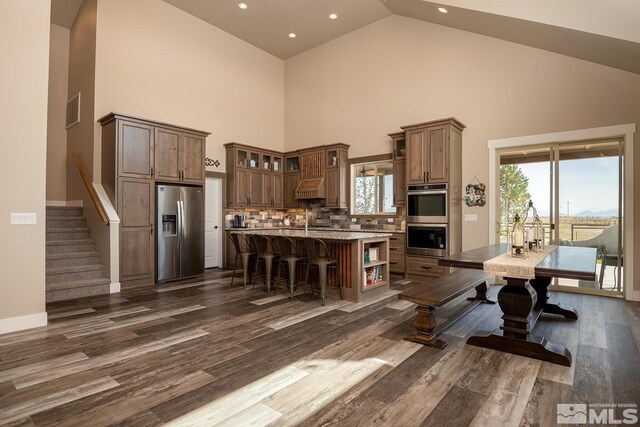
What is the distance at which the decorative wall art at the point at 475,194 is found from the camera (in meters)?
5.90

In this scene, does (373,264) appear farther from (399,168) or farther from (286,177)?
(286,177)

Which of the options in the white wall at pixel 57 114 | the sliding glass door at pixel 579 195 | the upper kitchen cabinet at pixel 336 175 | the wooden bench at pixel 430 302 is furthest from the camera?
the upper kitchen cabinet at pixel 336 175

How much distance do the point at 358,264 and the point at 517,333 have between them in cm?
209

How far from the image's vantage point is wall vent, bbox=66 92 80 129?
6.53 m

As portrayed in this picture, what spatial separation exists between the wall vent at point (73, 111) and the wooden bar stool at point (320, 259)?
5.47 m

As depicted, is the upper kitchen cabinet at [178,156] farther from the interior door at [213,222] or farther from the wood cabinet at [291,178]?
the wood cabinet at [291,178]

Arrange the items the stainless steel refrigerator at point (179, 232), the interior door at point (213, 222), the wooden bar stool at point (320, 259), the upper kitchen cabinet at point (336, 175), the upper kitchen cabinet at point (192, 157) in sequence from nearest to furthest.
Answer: the wooden bar stool at point (320, 259) < the stainless steel refrigerator at point (179, 232) < the upper kitchen cabinet at point (192, 157) < the interior door at point (213, 222) < the upper kitchen cabinet at point (336, 175)

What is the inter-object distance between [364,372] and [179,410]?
134cm

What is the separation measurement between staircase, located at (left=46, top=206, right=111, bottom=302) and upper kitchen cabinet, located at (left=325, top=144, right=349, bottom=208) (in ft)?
15.3

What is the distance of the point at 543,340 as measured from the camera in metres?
2.92

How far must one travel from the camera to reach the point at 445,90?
6.34m

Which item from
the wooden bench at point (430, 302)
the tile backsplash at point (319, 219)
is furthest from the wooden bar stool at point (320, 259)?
the tile backsplash at point (319, 219)

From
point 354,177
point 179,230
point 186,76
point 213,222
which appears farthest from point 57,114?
point 354,177

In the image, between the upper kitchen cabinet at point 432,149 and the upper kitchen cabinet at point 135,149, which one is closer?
the upper kitchen cabinet at point 135,149
